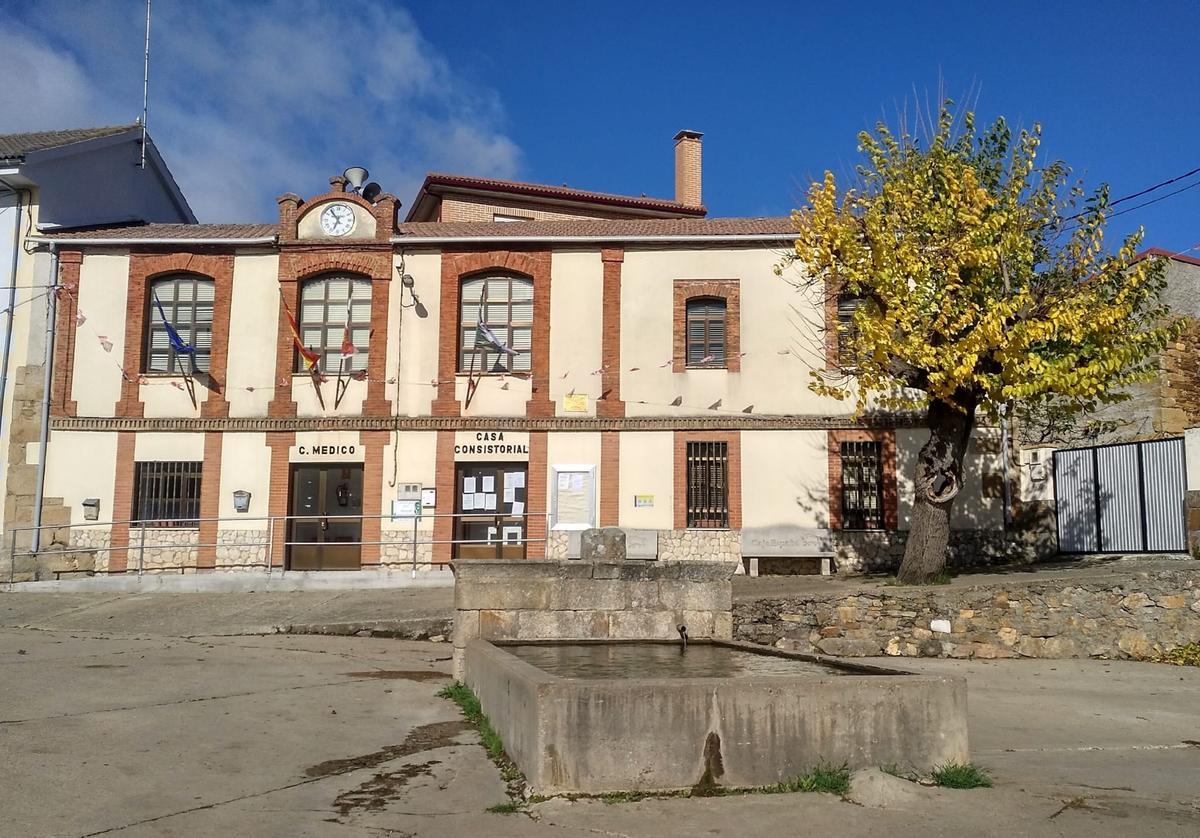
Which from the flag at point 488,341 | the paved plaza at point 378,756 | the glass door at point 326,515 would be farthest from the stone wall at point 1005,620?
the glass door at point 326,515

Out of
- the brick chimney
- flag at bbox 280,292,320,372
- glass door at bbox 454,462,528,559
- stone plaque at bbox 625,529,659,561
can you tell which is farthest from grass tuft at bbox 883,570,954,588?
the brick chimney

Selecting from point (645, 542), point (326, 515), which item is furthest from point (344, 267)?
point (645, 542)

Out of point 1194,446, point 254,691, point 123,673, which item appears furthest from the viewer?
point 1194,446

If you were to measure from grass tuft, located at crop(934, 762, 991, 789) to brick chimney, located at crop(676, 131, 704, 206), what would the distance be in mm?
24570

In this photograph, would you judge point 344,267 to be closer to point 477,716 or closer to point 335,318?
point 335,318

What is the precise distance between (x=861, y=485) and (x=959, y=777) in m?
14.2

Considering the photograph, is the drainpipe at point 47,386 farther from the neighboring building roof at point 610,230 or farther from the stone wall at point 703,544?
the stone wall at point 703,544

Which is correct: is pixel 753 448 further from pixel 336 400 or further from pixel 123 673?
pixel 123 673

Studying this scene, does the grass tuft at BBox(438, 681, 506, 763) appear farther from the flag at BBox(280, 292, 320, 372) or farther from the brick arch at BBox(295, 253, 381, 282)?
the brick arch at BBox(295, 253, 381, 282)

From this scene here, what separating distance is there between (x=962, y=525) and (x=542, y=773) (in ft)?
51.4

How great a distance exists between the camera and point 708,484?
19.9 meters

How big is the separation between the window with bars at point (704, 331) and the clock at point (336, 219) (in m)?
7.26

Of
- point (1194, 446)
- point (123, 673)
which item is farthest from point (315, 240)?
point (1194, 446)

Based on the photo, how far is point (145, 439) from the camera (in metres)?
19.9
